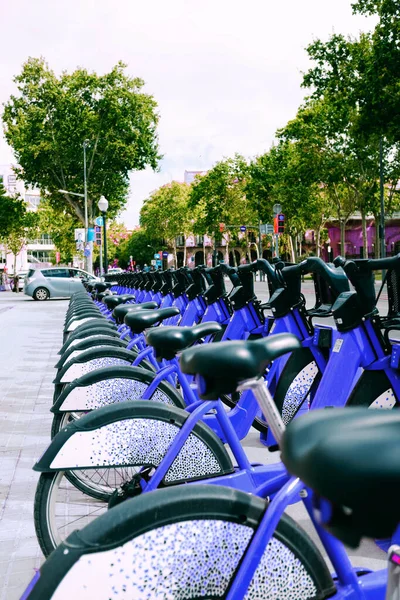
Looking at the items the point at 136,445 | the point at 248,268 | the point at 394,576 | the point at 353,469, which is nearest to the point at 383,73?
the point at 248,268

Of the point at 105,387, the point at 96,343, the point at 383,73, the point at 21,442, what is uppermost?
the point at 383,73

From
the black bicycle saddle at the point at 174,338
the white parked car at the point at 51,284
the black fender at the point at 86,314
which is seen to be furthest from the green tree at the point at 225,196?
the black bicycle saddle at the point at 174,338

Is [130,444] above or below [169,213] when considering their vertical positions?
below

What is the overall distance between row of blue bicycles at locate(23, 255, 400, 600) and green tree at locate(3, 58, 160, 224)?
132 feet

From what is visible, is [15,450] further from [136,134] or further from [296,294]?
[136,134]

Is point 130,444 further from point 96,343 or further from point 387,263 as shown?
point 96,343

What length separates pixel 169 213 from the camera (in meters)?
95.6

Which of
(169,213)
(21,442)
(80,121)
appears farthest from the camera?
(169,213)

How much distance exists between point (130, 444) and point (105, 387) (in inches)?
37.4

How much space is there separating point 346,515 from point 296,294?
140 inches

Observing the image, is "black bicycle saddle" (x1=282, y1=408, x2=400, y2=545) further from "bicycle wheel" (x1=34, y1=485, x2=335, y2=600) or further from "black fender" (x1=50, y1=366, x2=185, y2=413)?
"black fender" (x1=50, y1=366, x2=185, y2=413)

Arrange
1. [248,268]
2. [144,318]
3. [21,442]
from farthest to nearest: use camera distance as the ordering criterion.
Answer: [21,442], [248,268], [144,318]

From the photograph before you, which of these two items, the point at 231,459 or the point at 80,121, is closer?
the point at 231,459

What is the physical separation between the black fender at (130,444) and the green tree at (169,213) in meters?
90.9
